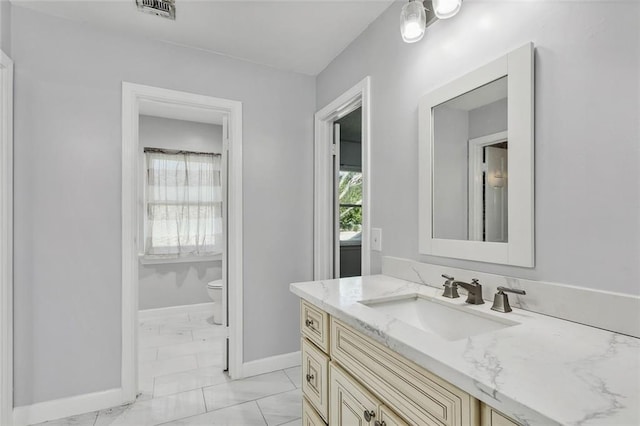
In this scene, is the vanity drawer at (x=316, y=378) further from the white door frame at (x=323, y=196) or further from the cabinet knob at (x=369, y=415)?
the white door frame at (x=323, y=196)

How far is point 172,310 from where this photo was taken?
4.07 metres

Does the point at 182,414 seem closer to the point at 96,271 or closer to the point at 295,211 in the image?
the point at 96,271

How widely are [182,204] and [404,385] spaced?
3.90 meters

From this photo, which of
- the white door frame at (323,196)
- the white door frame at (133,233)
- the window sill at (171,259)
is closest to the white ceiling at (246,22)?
the white door frame at (133,233)

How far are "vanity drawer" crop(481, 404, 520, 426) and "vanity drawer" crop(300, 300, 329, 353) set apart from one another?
71cm

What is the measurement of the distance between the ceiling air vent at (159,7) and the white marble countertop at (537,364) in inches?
77.5

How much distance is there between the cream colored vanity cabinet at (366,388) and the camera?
2.40 ft

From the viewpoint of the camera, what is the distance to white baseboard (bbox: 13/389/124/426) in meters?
1.88

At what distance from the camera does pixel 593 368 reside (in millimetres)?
689

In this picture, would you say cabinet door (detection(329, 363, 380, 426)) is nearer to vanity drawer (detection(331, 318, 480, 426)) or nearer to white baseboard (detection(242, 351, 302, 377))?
vanity drawer (detection(331, 318, 480, 426))

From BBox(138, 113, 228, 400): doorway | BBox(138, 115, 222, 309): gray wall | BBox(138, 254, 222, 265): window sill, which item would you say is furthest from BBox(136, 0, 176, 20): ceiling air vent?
BBox(138, 254, 222, 265): window sill

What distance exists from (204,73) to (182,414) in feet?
7.63

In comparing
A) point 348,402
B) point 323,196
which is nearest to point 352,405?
point 348,402

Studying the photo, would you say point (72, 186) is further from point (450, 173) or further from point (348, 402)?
point (450, 173)
